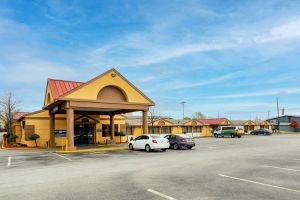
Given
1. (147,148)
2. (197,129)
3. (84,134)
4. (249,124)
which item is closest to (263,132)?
(249,124)

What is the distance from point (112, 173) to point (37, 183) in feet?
10.8

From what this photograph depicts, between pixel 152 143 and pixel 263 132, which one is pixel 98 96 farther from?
pixel 263 132

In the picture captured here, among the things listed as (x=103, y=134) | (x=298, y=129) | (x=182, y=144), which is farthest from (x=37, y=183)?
(x=298, y=129)

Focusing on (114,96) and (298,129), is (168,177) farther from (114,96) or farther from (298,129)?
(298,129)

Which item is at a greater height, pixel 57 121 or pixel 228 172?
pixel 57 121

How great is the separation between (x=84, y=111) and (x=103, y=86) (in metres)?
7.52

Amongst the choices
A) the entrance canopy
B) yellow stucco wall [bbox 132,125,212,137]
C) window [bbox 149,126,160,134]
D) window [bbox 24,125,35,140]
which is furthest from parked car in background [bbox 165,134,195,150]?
window [bbox 149,126,160,134]

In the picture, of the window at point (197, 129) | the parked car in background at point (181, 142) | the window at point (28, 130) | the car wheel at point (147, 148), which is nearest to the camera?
the car wheel at point (147, 148)

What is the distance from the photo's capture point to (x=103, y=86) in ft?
88.0

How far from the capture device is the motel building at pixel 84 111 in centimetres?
2555

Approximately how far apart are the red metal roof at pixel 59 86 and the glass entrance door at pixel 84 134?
5925 mm

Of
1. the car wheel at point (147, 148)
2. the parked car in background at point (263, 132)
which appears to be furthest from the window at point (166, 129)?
the car wheel at point (147, 148)

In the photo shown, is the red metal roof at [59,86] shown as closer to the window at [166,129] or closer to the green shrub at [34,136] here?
the green shrub at [34,136]

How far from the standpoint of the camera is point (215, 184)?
10.2m
